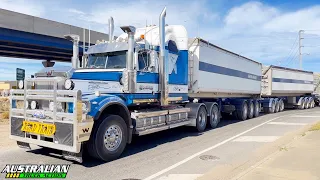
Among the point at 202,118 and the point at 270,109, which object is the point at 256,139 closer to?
the point at 202,118

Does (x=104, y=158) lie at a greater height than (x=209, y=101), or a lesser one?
lesser

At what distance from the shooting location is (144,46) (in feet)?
27.8

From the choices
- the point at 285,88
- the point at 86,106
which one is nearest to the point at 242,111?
the point at 285,88

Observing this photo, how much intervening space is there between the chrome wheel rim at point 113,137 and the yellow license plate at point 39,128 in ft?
3.93

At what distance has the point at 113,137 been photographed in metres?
6.84

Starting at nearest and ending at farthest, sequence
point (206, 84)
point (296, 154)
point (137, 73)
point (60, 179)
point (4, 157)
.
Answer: point (60, 179)
point (296, 154)
point (4, 157)
point (137, 73)
point (206, 84)

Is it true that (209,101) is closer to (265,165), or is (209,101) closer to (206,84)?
(206,84)

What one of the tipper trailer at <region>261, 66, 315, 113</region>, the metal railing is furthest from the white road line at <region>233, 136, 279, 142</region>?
the tipper trailer at <region>261, 66, 315, 113</region>

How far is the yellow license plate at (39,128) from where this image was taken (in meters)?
6.15

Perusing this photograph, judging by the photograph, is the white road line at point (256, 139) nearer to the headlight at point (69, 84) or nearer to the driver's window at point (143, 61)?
the driver's window at point (143, 61)

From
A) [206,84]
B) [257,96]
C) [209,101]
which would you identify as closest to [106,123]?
[206,84]

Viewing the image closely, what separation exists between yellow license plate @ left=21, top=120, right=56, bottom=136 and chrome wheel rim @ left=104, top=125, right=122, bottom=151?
120 cm

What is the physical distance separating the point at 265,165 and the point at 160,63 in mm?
4490

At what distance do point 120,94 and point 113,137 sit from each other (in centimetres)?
133
